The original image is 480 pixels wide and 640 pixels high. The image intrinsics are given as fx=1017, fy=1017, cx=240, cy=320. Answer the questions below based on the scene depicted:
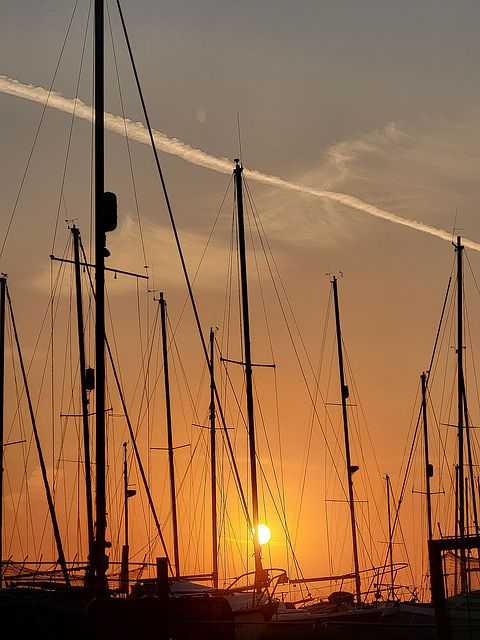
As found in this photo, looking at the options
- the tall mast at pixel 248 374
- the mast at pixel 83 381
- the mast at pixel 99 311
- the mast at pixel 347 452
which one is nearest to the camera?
the mast at pixel 99 311

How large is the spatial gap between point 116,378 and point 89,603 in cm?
1340

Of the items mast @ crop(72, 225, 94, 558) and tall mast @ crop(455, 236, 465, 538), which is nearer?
mast @ crop(72, 225, 94, 558)

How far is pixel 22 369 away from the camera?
4581 cm

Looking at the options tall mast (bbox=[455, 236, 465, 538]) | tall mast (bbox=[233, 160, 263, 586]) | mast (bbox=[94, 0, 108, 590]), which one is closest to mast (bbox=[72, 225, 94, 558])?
tall mast (bbox=[233, 160, 263, 586])

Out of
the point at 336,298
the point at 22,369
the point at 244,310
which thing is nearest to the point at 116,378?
the point at 244,310

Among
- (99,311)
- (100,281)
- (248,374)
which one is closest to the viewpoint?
(99,311)

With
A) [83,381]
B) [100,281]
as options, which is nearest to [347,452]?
[83,381]

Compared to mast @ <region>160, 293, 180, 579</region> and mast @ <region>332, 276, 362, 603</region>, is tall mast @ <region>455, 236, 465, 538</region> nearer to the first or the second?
mast @ <region>332, 276, 362, 603</region>

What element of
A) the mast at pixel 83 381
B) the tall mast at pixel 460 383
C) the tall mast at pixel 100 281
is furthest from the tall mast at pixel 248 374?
the tall mast at pixel 460 383

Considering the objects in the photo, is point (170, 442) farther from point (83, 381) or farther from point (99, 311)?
point (99, 311)

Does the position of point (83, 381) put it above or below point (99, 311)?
above

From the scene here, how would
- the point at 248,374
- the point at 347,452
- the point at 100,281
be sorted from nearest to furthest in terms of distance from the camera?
the point at 100,281 < the point at 248,374 < the point at 347,452

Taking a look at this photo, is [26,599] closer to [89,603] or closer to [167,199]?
[89,603]

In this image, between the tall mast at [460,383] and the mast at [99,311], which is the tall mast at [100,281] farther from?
the tall mast at [460,383]
